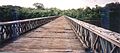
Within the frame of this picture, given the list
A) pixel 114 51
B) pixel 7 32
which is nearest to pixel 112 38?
pixel 114 51

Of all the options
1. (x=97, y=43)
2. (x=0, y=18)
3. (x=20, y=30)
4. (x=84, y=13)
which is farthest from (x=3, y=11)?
(x=97, y=43)

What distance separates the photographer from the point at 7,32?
1130cm

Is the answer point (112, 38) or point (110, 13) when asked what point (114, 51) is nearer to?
point (112, 38)

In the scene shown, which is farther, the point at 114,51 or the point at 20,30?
the point at 20,30

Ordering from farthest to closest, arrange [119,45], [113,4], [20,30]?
1. [113,4]
2. [20,30]
3. [119,45]

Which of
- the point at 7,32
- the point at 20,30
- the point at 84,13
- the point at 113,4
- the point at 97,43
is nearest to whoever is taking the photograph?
the point at 97,43

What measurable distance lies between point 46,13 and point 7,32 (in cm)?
9061

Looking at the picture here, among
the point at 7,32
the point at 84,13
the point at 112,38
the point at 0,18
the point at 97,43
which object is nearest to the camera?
the point at 112,38

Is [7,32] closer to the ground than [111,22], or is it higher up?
higher up

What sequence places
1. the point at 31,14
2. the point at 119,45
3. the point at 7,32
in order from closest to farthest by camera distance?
the point at 119,45 < the point at 7,32 < the point at 31,14

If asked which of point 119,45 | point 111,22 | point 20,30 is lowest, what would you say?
point 111,22

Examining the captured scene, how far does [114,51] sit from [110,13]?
94168 millimetres

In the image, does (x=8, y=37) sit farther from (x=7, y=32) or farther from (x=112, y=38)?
(x=112, y=38)

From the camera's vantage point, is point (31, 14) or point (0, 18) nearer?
point (0, 18)
